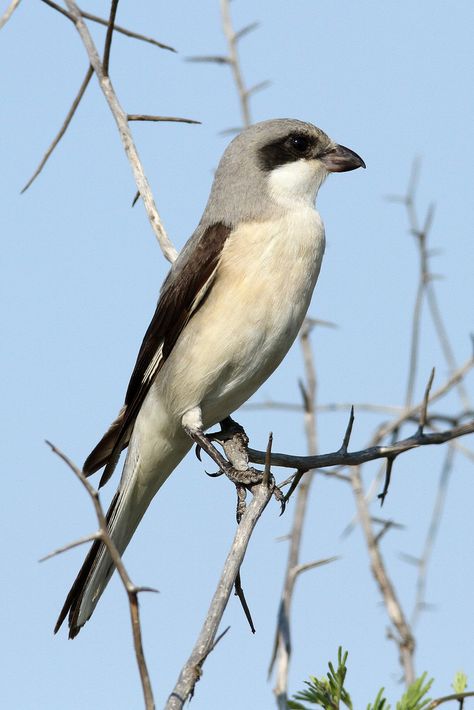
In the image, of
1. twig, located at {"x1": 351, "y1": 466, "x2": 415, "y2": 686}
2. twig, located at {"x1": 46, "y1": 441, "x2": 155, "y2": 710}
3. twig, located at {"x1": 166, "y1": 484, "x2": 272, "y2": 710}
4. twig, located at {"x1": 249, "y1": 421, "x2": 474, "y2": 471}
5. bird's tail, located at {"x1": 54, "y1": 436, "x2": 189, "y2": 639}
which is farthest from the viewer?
bird's tail, located at {"x1": 54, "y1": 436, "x2": 189, "y2": 639}

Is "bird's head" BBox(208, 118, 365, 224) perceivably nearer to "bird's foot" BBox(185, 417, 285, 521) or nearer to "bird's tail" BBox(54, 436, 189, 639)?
"bird's foot" BBox(185, 417, 285, 521)

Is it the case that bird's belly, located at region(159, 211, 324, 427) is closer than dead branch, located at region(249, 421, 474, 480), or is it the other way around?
Answer: dead branch, located at region(249, 421, 474, 480)

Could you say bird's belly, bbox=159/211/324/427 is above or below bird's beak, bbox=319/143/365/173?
below

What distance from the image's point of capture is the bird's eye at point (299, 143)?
15.6ft

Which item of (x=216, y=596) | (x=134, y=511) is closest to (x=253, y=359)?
(x=134, y=511)

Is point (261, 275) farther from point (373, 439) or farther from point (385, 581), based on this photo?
point (385, 581)

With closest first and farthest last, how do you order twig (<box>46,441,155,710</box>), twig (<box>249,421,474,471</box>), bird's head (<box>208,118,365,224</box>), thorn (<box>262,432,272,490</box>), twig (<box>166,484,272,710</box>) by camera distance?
1. twig (<box>46,441,155,710</box>)
2. twig (<box>166,484,272,710</box>)
3. thorn (<box>262,432,272,490</box>)
4. twig (<box>249,421,474,471</box>)
5. bird's head (<box>208,118,365,224</box>)

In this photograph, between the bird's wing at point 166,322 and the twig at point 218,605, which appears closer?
the twig at point 218,605

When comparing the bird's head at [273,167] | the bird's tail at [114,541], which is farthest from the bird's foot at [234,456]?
the bird's head at [273,167]

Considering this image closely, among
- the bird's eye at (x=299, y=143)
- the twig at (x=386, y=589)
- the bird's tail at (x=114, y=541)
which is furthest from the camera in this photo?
the bird's eye at (x=299, y=143)

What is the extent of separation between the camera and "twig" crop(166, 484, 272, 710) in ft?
7.46

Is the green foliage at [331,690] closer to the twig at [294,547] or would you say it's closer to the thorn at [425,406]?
the twig at [294,547]

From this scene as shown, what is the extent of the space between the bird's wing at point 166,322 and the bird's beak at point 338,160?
0.76 m

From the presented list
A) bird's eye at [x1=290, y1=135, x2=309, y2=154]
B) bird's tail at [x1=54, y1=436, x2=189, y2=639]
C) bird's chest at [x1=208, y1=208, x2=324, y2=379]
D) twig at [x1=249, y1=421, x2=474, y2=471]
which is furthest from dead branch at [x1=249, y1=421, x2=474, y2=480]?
bird's eye at [x1=290, y1=135, x2=309, y2=154]
